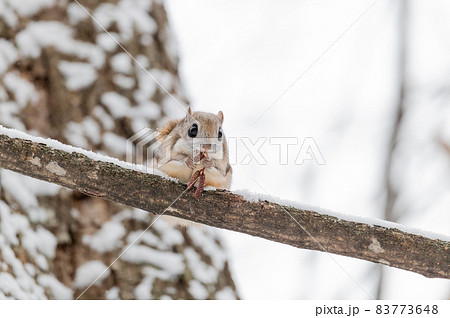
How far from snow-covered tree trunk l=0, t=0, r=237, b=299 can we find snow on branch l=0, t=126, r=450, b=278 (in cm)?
77

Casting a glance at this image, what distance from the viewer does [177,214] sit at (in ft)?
5.09

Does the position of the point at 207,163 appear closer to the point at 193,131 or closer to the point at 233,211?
the point at 193,131

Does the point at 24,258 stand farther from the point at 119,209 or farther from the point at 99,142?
the point at 99,142

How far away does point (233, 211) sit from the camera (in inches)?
59.9

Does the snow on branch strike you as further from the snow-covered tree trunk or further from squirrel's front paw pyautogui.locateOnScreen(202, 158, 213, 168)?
the snow-covered tree trunk

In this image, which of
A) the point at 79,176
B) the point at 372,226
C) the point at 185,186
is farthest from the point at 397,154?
the point at 79,176

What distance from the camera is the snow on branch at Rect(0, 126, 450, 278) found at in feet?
4.80

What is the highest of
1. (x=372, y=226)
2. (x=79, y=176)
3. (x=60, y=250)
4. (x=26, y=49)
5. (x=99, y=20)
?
(x=99, y=20)

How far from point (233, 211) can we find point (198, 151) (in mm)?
417

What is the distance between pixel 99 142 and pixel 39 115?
0.30m

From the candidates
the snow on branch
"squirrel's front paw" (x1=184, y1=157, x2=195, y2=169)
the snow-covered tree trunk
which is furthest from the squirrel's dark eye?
the snow-covered tree trunk

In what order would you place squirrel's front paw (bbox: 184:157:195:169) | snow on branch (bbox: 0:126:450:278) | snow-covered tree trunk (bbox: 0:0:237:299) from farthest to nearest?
1. snow-covered tree trunk (bbox: 0:0:237:299)
2. squirrel's front paw (bbox: 184:157:195:169)
3. snow on branch (bbox: 0:126:450:278)

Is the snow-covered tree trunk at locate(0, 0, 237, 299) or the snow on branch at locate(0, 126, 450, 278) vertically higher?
the snow-covered tree trunk at locate(0, 0, 237, 299)

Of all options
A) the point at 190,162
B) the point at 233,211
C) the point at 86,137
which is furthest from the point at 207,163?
the point at 86,137
